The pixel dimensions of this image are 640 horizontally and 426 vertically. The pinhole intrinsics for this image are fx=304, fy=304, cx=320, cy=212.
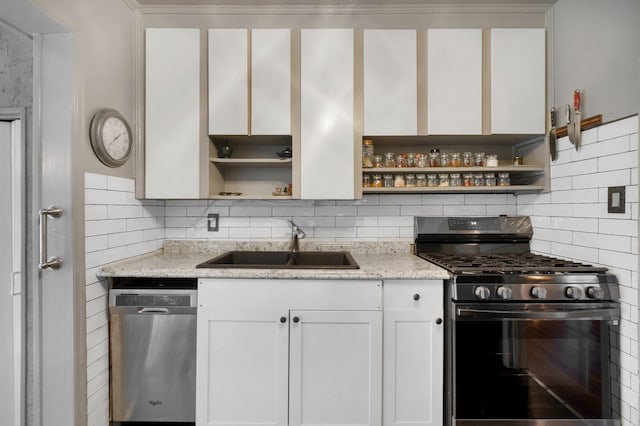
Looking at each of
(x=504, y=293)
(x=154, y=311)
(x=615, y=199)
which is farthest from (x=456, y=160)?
(x=154, y=311)

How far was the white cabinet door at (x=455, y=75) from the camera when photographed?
192cm

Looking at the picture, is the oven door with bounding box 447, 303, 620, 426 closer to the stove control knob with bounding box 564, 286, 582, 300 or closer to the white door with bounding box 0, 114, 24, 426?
the stove control knob with bounding box 564, 286, 582, 300

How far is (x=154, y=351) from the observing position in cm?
164

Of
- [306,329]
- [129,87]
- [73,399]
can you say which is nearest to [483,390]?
[306,329]

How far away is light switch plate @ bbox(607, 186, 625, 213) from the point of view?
1.50 metres

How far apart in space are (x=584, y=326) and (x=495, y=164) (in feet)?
3.43

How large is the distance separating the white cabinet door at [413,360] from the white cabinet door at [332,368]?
0.30ft

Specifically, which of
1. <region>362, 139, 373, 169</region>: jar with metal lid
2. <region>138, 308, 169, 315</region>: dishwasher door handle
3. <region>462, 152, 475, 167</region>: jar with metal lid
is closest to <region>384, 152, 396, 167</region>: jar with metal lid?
<region>362, 139, 373, 169</region>: jar with metal lid

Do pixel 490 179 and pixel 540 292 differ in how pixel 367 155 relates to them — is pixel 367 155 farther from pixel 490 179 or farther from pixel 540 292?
pixel 540 292

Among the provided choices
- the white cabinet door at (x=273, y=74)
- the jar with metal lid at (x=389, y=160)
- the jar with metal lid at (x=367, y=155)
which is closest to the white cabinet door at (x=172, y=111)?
the white cabinet door at (x=273, y=74)

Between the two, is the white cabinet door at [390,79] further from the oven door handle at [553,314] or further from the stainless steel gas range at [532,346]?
the oven door handle at [553,314]

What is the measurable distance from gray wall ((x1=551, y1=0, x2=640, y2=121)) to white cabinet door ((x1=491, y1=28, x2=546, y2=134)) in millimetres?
104

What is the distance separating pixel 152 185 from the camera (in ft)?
6.35

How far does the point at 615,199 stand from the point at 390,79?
136cm
